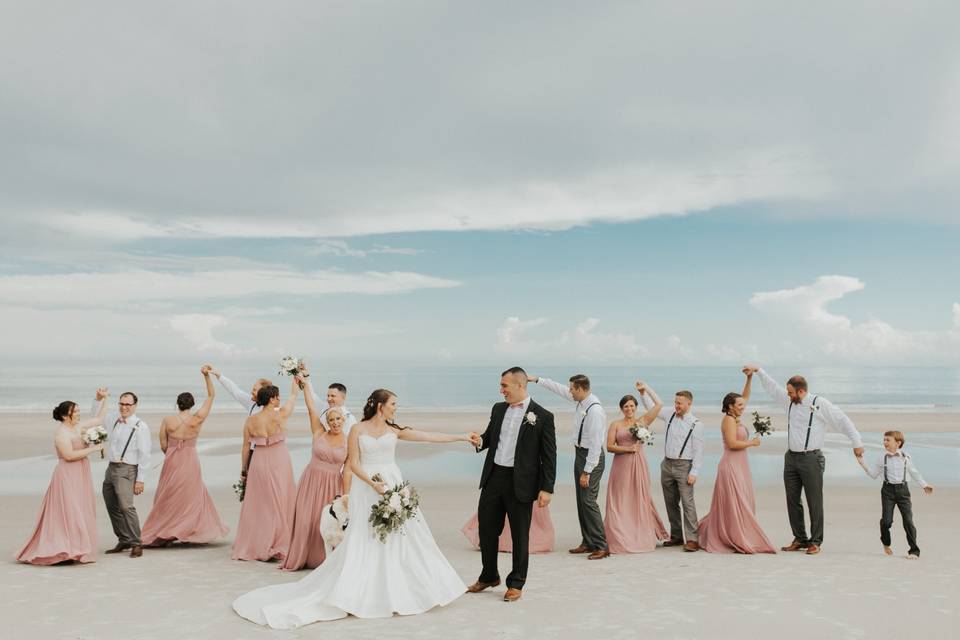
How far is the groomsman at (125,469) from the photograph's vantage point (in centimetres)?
969

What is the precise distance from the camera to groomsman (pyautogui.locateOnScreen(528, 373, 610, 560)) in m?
→ 9.70

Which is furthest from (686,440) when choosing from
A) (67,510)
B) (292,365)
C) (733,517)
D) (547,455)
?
(67,510)

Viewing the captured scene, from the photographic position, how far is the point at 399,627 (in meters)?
6.67

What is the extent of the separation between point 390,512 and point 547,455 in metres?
1.65

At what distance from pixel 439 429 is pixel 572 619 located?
1009 inches

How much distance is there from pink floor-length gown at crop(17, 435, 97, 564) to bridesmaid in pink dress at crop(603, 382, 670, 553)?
21.1ft

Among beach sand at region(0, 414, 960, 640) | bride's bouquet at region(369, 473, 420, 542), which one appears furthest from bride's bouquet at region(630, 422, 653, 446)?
bride's bouquet at region(369, 473, 420, 542)

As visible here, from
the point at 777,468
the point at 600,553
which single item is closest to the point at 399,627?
the point at 600,553

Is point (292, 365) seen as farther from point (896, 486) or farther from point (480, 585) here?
point (896, 486)

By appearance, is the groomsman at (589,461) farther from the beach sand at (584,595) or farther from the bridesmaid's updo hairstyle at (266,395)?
the bridesmaid's updo hairstyle at (266,395)

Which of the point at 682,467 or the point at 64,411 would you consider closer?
the point at 64,411

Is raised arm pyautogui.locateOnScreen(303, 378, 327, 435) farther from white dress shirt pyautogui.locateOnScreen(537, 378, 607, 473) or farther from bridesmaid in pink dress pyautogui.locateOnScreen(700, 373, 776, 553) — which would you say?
bridesmaid in pink dress pyautogui.locateOnScreen(700, 373, 776, 553)

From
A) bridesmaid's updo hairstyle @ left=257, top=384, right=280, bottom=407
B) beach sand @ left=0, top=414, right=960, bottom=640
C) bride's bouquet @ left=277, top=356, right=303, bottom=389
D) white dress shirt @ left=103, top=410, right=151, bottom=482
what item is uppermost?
bride's bouquet @ left=277, top=356, right=303, bottom=389

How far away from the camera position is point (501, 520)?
26.0 ft
